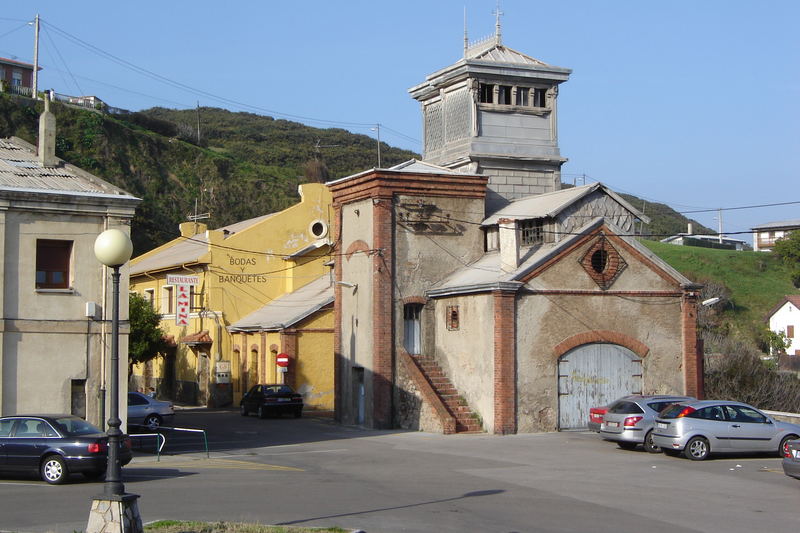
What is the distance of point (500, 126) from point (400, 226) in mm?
7323

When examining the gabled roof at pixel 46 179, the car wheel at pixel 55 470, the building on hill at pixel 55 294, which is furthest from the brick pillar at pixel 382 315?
the car wheel at pixel 55 470

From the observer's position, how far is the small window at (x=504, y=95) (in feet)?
123

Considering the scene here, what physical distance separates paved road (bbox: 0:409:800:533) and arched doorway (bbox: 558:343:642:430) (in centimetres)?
263

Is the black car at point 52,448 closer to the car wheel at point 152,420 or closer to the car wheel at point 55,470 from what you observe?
the car wheel at point 55,470

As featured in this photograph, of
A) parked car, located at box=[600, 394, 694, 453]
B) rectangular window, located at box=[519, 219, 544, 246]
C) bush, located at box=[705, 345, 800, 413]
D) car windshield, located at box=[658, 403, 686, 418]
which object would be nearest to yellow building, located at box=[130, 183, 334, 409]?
rectangular window, located at box=[519, 219, 544, 246]

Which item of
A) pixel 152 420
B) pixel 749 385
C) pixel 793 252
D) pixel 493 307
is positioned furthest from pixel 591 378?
pixel 793 252

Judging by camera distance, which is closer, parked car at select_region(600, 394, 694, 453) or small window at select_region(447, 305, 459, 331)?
parked car at select_region(600, 394, 694, 453)

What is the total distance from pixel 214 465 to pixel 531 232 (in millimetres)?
14664

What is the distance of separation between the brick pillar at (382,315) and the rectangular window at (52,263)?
10.6 m

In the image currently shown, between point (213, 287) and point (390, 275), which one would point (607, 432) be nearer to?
point (390, 275)

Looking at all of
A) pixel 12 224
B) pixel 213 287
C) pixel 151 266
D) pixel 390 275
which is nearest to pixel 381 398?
pixel 390 275

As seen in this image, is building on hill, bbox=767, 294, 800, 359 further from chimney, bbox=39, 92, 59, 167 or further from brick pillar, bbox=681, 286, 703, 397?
chimney, bbox=39, 92, 59, 167

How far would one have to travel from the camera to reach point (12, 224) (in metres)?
23.5

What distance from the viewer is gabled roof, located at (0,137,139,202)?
2402 cm
